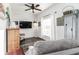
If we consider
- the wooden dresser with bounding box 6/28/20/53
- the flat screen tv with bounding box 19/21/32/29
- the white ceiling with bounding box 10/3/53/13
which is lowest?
the wooden dresser with bounding box 6/28/20/53

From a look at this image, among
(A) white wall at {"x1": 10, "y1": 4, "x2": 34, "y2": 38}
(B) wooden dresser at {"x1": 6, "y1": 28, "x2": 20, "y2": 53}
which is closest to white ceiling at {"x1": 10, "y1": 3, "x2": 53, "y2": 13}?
(A) white wall at {"x1": 10, "y1": 4, "x2": 34, "y2": 38}

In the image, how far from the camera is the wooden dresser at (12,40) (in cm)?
167

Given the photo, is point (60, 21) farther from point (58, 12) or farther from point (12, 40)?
point (12, 40)

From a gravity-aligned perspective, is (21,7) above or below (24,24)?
above

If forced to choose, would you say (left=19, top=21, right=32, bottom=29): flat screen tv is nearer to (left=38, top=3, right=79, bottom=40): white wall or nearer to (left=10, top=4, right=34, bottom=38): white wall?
(left=10, top=4, right=34, bottom=38): white wall

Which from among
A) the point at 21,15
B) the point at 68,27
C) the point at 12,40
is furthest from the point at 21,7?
the point at 68,27

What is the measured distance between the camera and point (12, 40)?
1678 millimetres

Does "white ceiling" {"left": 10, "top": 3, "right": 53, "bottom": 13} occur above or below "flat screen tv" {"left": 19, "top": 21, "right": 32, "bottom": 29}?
above

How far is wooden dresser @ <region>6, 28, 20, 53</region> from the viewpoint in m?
1.67

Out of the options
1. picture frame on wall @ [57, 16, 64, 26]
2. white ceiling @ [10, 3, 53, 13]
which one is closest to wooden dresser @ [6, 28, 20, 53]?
white ceiling @ [10, 3, 53, 13]

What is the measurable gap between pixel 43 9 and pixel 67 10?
300 mm

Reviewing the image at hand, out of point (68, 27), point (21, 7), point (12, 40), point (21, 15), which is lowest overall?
point (12, 40)

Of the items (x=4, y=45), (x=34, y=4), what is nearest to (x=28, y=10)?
(x=34, y=4)

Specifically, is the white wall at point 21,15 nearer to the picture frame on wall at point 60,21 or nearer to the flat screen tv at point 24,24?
the flat screen tv at point 24,24
